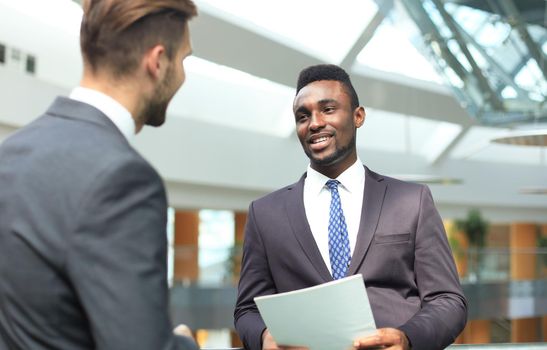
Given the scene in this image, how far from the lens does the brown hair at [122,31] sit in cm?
145

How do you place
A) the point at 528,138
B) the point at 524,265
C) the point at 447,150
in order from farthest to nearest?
1. the point at 447,150
2. the point at 524,265
3. the point at 528,138

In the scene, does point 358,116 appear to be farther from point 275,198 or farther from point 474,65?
point 474,65

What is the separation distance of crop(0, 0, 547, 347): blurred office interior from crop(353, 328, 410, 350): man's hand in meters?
11.0

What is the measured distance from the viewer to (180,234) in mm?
26781

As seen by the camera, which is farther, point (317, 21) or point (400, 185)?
point (317, 21)

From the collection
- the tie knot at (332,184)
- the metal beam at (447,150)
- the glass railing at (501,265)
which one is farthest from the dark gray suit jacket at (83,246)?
the metal beam at (447,150)

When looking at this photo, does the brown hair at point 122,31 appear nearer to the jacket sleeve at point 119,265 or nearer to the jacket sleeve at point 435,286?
the jacket sleeve at point 119,265

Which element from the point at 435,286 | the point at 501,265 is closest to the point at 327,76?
the point at 435,286

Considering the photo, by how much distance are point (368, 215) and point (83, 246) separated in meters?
1.45

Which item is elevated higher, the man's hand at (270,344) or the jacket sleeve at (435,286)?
the jacket sleeve at (435,286)

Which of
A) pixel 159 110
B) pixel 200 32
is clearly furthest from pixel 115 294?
pixel 200 32

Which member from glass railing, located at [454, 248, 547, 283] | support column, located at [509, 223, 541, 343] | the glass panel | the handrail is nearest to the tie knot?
the handrail

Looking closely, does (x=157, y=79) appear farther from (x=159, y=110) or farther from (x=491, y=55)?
(x=491, y=55)

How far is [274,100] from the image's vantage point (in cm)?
2138
